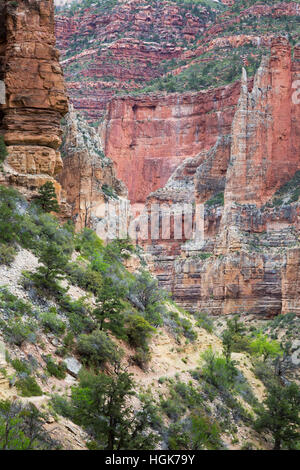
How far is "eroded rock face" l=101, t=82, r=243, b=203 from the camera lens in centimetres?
11475

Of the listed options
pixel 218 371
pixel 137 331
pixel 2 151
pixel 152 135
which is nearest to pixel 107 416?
pixel 137 331

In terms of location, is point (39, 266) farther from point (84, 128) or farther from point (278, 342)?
point (278, 342)

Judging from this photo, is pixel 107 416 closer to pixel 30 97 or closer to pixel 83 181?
pixel 30 97

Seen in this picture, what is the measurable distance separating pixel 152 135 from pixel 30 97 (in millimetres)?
82008

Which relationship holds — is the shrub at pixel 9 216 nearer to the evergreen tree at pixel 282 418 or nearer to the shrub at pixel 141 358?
the shrub at pixel 141 358

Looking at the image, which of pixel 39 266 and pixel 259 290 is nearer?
pixel 39 266

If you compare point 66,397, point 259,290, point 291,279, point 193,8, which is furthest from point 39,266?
point 193,8

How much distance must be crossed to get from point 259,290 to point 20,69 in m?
46.6

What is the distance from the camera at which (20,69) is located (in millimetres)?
37562

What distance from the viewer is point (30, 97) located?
1473 inches

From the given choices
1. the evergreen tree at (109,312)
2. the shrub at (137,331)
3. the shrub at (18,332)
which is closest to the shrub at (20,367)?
the shrub at (18,332)

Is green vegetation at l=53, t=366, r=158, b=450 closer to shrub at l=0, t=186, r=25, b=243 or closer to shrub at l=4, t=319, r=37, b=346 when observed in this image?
shrub at l=4, t=319, r=37, b=346

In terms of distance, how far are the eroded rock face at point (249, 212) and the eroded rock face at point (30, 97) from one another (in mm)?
43074

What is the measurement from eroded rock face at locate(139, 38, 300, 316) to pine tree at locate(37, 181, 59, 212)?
43.2 meters
